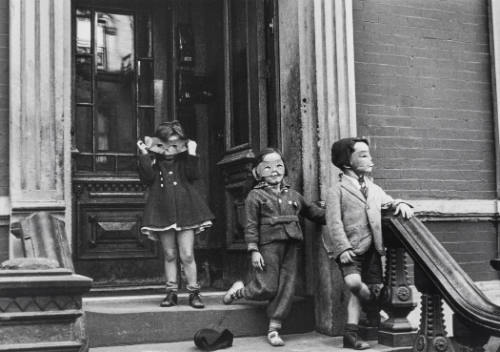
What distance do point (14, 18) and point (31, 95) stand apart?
58 centimetres

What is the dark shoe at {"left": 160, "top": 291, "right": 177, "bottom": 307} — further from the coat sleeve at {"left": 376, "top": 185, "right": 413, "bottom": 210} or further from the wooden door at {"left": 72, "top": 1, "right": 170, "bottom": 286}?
the coat sleeve at {"left": 376, "top": 185, "right": 413, "bottom": 210}

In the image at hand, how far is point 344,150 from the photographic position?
526cm

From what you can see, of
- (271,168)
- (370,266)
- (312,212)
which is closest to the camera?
(370,266)

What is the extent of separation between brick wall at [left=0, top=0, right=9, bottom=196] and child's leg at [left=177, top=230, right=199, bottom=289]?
1.39 meters

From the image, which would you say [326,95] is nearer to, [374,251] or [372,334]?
[374,251]

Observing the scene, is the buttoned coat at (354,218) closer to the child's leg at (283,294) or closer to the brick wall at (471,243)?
the child's leg at (283,294)

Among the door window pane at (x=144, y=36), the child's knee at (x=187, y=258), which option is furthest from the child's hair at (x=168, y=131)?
the door window pane at (x=144, y=36)

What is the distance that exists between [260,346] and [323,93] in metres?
2.12

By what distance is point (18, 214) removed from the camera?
16.2ft

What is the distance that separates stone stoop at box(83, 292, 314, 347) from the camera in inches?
200

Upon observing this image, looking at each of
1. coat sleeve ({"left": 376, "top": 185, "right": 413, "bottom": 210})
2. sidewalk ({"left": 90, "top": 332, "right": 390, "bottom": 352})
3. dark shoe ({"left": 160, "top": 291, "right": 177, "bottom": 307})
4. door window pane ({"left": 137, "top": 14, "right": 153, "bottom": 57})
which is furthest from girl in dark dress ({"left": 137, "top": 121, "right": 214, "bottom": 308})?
door window pane ({"left": 137, "top": 14, "right": 153, "bottom": 57})

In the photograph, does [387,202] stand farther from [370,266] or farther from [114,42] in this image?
[114,42]

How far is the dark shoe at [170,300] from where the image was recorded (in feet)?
17.8

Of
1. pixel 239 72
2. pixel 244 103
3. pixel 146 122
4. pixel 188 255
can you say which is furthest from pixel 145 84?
pixel 188 255
